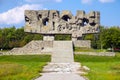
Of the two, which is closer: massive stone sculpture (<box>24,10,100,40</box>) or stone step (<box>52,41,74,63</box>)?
stone step (<box>52,41,74,63</box>)

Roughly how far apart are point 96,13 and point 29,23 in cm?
1255

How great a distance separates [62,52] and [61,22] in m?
11.4

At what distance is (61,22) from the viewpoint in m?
63.8

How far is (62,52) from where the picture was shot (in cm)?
5369

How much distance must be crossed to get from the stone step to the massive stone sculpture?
187 inches

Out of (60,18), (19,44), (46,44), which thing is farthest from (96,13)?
(19,44)

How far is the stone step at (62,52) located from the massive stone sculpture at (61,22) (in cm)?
476

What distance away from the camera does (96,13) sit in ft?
210

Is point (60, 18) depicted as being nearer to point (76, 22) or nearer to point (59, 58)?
point (76, 22)

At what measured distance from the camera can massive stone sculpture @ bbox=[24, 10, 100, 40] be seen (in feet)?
209

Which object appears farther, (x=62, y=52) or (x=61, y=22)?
(x=61, y=22)

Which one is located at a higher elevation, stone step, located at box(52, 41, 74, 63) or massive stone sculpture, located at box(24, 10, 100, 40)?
massive stone sculpture, located at box(24, 10, 100, 40)

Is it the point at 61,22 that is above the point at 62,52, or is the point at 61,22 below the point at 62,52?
above

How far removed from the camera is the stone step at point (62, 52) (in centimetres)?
4778
